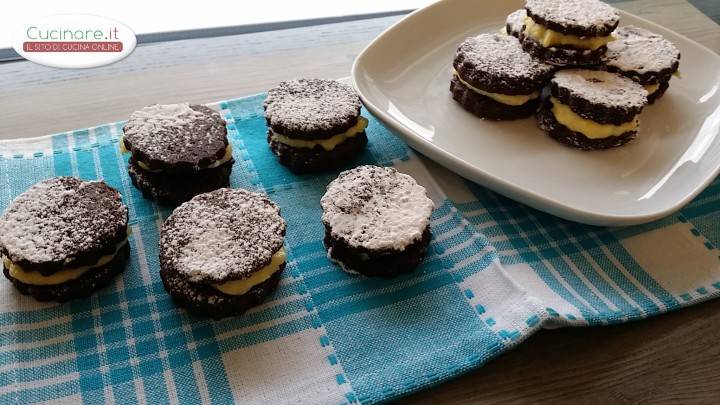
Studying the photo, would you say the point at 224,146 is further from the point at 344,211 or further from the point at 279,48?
the point at 279,48

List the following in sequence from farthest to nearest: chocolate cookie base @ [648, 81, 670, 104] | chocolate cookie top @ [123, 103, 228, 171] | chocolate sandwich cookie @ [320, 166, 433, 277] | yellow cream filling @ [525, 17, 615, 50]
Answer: chocolate cookie base @ [648, 81, 670, 104] → yellow cream filling @ [525, 17, 615, 50] → chocolate cookie top @ [123, 103, 228, 171] → chocolate sandwich cookie @ [320, 166, 433, 277]

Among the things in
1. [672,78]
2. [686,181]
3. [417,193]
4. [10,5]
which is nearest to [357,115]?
[417,193]

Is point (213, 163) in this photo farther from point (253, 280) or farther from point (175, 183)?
point (253, 280)

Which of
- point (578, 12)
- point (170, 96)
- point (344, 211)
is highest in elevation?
point (578, 12)

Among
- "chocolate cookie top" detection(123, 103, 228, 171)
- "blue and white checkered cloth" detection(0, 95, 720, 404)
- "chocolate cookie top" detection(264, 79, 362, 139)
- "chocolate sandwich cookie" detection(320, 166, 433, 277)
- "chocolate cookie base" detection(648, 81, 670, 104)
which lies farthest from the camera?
"chocolate cookie base" detection(648, 81, 670, 104)

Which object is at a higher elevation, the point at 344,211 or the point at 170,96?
the point at 344,211

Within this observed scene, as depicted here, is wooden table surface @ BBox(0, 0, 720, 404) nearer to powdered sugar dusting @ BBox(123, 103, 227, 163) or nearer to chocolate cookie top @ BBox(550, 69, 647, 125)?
powdered sugar dusting @ BBox(123, 103, 227, 163)

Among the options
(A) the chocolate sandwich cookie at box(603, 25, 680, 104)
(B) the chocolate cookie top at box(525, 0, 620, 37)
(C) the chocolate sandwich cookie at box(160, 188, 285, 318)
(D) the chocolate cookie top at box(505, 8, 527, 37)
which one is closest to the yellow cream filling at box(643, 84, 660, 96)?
(A) the chocolate sandwich cookie at box(603, 25, 680, 104)
